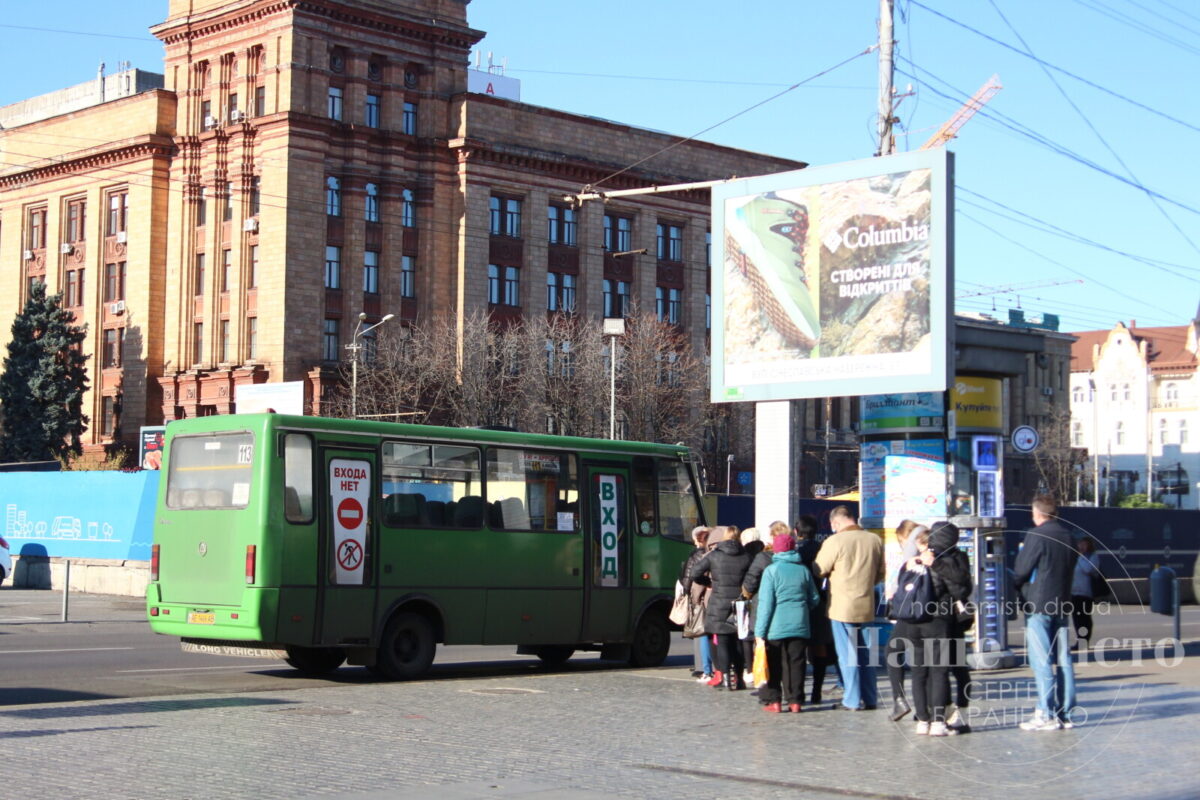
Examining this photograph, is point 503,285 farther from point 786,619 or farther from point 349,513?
point 786,619

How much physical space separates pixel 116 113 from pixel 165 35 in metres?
4.64

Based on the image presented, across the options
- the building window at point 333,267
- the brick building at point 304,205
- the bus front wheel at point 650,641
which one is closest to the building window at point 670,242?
the brick building at point 304,205

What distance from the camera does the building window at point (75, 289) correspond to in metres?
75.4

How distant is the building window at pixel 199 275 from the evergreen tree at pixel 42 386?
6649 millimetres

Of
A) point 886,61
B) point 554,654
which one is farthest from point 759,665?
point 886,61

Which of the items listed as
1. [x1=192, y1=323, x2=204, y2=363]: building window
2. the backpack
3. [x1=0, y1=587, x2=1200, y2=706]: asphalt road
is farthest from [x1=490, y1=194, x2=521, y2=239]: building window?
the backpack

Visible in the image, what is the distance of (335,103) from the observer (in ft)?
222

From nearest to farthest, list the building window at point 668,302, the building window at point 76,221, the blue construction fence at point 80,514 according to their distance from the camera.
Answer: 1. the blue construction fence at point 80,514
2. the building window at point 76,221
3. the building window at point 668,302

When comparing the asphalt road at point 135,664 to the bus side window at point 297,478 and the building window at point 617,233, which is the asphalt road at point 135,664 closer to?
the bus side window at point 297,478

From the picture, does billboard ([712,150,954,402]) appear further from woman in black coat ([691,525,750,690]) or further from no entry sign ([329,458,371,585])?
no entry sign ([329,458,371,585])

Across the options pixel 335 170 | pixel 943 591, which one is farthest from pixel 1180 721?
pixel 335 170

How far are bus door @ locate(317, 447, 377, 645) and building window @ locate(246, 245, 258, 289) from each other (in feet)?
169

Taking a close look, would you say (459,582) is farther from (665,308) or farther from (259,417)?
(665,308)

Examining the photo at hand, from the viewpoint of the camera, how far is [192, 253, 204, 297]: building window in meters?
70.1
